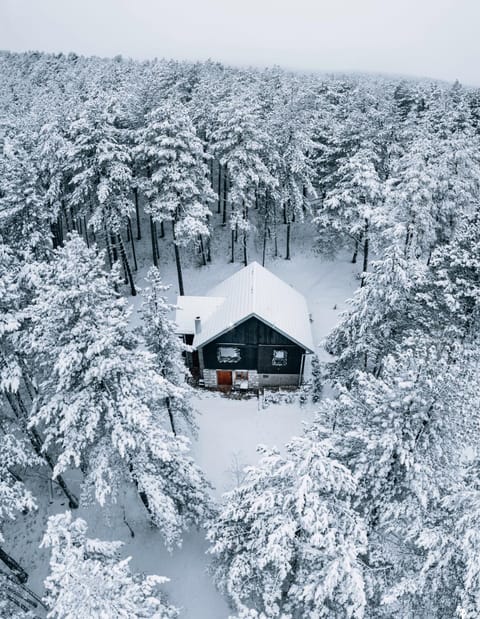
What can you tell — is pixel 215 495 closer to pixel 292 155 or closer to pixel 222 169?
pixel 292 155

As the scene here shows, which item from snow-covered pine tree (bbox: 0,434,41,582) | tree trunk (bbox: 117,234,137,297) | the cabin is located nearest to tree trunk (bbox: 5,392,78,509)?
snow-covered pine tree (bbox: 0,434,41,582)

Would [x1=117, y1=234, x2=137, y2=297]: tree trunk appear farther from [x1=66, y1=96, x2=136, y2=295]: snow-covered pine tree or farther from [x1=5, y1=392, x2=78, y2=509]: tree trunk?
[x1=5, y1=392, x2=78, y2=509]: tree trunk

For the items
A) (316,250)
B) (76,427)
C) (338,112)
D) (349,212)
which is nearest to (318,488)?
(76,427)

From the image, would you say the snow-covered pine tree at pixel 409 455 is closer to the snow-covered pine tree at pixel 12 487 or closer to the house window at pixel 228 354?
the snow-covered pine tree at pixel 12 487

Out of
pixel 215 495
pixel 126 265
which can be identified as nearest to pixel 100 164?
pixel 126 265

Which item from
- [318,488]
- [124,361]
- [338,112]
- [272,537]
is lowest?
[272,537]

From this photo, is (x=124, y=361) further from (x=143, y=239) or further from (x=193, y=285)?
(x=143, y=239)

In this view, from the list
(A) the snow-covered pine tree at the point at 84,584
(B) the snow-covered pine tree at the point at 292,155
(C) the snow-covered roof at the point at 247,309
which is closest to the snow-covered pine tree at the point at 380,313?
(C) the snow-covered roof at the point at 247,309
